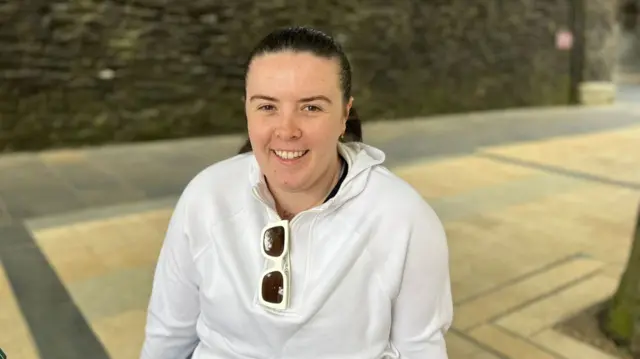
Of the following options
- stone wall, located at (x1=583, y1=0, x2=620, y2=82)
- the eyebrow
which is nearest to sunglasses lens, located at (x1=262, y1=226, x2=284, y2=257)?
the eyebrow

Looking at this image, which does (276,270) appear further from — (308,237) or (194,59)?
(194,59)

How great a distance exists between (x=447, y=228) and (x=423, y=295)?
6.99 ft

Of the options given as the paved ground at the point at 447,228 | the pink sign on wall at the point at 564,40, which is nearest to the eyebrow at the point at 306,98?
the paved ground at the point at 447,228

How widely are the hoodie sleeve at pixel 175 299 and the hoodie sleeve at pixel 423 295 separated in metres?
0.40

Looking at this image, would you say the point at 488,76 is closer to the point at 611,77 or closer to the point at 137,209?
the point at 611,77

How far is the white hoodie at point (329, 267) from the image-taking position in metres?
1.13

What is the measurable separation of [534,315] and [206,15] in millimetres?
4170

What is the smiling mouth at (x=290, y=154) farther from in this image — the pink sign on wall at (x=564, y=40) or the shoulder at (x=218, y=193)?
the pink sign on wall at (x=564, y=40)

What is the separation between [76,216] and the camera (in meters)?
3.39

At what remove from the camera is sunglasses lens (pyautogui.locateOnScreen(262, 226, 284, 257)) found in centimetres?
114

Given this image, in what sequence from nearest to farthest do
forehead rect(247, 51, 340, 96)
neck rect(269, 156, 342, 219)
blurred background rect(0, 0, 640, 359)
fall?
forehead rect(247, 51, 340, 96), neck rect(269, 156, 342, 219), blurred background rect(0, 0, 640, 359)

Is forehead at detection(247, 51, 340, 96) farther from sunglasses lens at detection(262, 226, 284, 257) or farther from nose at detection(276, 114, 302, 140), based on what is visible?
sunglasses lens at detection(262, 226, 284, 257)

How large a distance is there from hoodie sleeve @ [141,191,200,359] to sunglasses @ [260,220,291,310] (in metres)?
0.17

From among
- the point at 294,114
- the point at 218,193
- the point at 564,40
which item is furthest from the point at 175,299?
the point at 564,40
